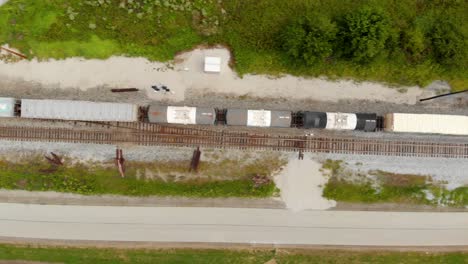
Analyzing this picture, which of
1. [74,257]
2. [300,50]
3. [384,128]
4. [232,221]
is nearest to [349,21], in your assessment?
[300,50]

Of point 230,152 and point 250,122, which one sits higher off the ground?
point 250,122

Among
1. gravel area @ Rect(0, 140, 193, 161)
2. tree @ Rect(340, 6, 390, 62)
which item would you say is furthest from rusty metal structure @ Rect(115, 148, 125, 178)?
tree @ Rect(340, 6, 390, 62)

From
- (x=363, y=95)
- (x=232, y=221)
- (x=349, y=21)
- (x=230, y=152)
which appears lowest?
(x=232, y=221)

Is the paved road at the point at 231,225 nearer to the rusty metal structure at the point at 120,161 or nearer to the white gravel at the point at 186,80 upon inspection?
the rusty metal structure at the point at 120,161

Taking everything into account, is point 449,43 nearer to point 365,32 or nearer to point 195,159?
point 365,32

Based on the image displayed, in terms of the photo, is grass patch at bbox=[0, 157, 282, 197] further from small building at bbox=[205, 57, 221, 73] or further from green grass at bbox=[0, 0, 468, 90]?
green grass at bbox=[0, 0, 468, 90]

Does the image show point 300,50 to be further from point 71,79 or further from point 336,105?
point 71,79
